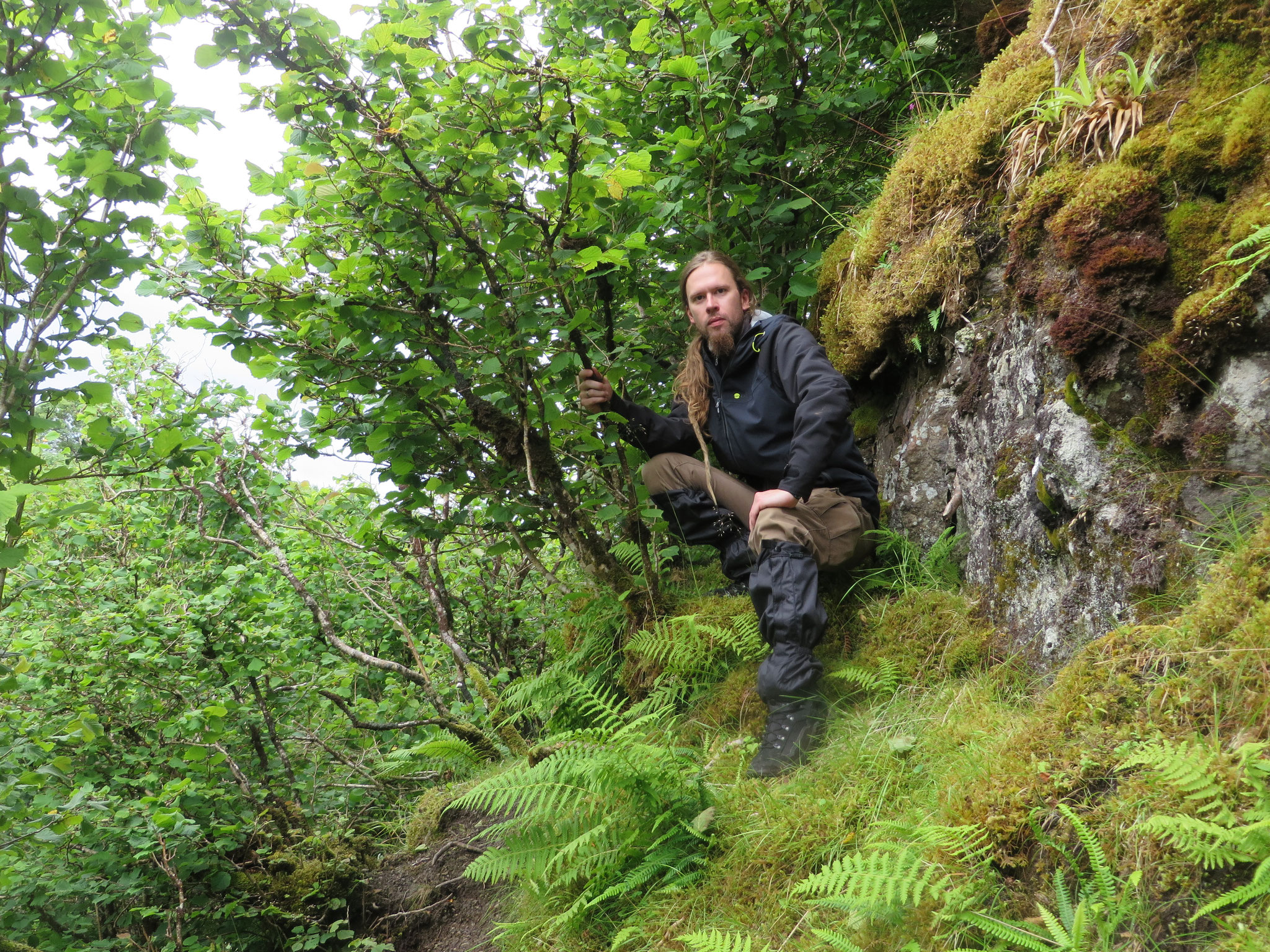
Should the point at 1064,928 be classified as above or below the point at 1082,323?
below

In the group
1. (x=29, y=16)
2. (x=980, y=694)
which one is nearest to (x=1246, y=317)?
(x=980, y=694)

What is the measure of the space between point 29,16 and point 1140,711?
3918 millimetres

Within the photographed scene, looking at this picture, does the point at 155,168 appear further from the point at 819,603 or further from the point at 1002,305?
the point at 1002,305

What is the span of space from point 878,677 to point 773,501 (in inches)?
36.8

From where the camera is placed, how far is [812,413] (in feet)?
12.2

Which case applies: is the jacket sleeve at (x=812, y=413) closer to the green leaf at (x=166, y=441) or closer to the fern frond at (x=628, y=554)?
the fern frond at (x=628, y=554)

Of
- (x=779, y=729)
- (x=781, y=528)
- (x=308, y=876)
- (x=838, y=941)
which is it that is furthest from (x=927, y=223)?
(x=308, y=876)

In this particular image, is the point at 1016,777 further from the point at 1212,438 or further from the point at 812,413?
the point at 812,413

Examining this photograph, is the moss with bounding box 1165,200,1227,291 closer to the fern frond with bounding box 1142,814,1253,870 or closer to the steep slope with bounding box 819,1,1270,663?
the steep slope with bounding box 819,1,1270,663

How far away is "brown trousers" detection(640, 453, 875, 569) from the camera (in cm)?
367

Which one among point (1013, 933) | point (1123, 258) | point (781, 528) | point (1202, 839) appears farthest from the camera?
point (781, 528)

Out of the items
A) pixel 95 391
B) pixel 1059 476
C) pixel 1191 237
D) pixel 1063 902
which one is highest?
pixel 95 391

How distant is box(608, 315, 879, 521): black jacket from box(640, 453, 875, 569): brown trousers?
0.11 m

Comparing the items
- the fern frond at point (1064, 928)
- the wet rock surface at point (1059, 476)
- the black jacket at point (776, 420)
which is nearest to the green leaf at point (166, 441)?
the black jacket at point (776, 420)
